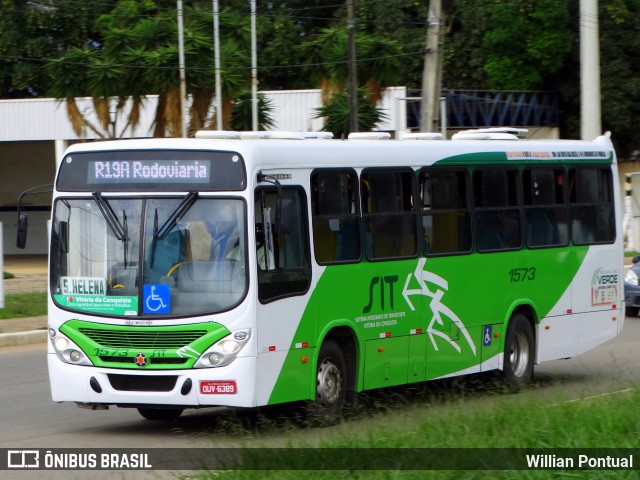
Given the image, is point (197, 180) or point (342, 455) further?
point (197, 180)

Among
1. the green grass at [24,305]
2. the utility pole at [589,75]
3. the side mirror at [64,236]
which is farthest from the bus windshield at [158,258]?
the utility pole at [589,75]

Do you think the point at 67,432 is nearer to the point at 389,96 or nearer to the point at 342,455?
the point at 342,455

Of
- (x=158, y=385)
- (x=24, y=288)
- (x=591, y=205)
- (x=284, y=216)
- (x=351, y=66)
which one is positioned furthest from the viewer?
(x=24, y=288)

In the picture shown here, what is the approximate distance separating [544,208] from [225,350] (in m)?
5.50

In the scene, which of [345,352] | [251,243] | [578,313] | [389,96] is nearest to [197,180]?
[251,243]

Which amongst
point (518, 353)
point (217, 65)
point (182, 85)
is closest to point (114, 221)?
point (518, 353)

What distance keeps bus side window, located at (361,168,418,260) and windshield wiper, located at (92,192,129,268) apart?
234 cm

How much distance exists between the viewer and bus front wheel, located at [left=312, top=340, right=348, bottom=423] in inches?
422

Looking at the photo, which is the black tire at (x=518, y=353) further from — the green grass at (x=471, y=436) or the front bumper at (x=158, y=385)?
the front bumper at (x=158, y=385)

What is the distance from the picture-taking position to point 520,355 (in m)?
13.8

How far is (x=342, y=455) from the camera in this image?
7.62 meters

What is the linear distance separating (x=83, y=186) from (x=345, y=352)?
9.25 feet

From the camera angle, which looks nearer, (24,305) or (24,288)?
(24,305)

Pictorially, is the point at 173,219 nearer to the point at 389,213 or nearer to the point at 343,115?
the point at 389,213
